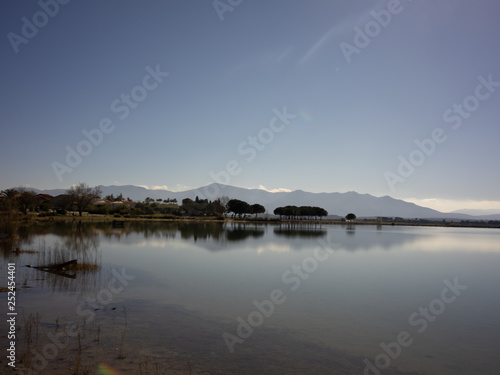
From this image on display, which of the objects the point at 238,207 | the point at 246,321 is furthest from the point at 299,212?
the point at 246,321

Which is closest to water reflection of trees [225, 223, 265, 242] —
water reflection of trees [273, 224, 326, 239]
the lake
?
water reflection of trees [273, 224, 326, 239]

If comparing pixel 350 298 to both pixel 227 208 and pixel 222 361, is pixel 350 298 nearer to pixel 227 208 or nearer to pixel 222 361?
pixel 222 361

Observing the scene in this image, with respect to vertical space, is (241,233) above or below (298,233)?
above

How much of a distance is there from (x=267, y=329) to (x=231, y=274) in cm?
1060

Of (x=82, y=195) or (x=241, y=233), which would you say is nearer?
(x=241, y=233)

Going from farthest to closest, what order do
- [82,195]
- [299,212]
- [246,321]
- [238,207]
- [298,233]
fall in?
[299,212] < [238,207] < [82,195] < [298,233] < [246,321]

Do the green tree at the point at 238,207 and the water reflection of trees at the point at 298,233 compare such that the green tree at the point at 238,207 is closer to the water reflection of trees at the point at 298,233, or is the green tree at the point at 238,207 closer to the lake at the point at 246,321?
the water reflection of trees at the point at 298,233

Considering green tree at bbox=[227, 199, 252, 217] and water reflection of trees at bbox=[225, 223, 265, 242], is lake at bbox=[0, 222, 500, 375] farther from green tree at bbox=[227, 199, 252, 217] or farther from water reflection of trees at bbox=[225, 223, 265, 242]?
green tree at bbox=[227, 199, 252, 217]

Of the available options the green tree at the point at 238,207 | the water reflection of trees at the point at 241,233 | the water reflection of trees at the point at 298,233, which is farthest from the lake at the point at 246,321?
the green tree at the point at 238,207

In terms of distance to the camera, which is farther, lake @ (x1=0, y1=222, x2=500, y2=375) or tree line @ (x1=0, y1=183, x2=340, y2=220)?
tree line @ (x1=0, y1=183, x2=340, y2=220)

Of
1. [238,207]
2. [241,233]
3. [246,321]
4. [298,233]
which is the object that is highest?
[238,207]

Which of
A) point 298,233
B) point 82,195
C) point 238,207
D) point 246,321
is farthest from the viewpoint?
point 238,207

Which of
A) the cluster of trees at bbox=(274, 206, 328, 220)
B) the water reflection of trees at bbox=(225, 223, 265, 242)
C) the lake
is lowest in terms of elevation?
the lake

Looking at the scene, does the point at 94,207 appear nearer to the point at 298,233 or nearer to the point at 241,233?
the point at 241,233
